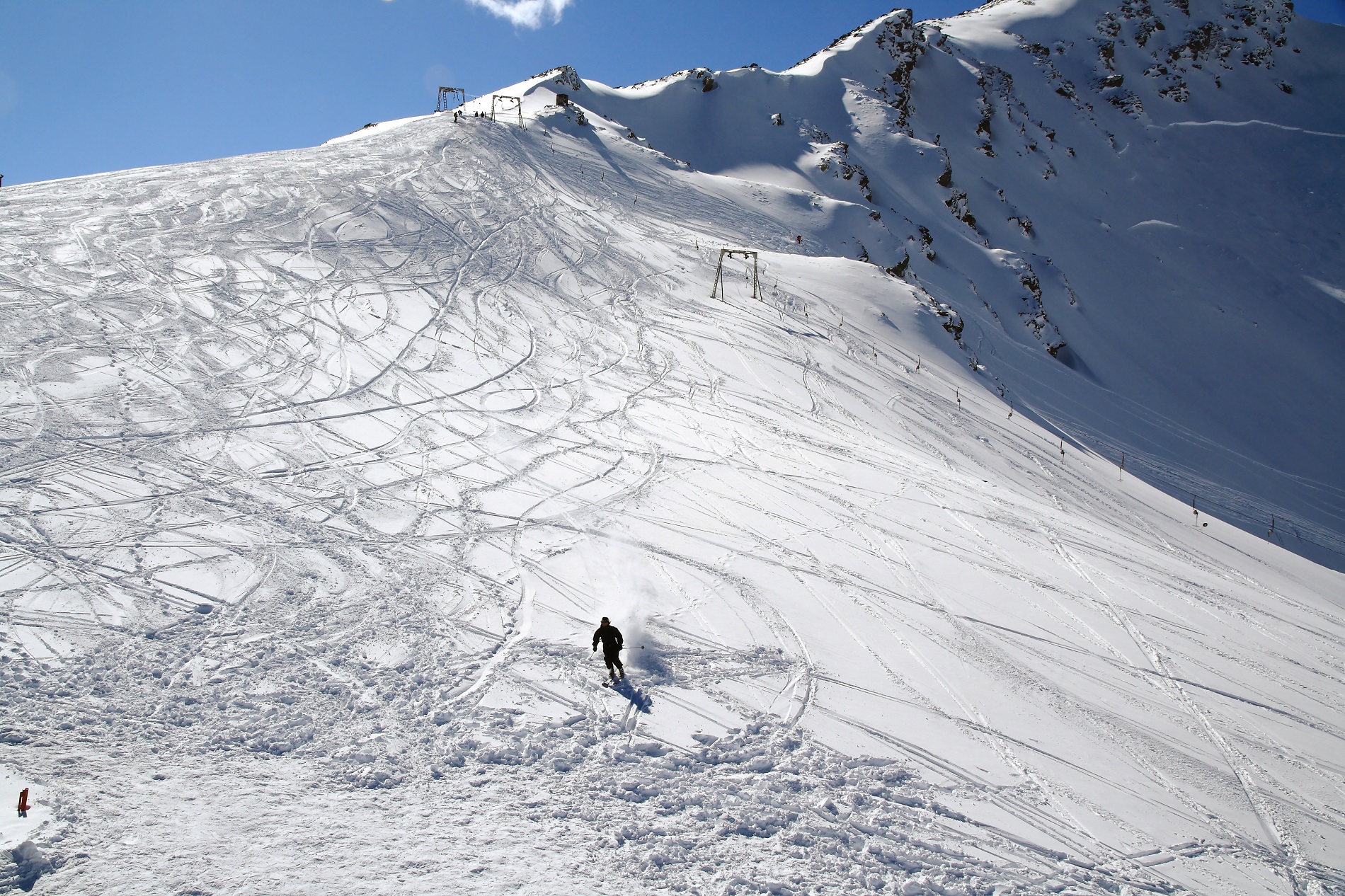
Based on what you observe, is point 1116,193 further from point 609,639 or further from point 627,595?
point 609,639

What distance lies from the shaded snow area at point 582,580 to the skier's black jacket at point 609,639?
388mm

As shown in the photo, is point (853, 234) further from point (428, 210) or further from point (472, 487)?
point (472, 487)

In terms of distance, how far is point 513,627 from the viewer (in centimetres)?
744

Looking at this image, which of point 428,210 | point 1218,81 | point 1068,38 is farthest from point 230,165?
point 1218,81

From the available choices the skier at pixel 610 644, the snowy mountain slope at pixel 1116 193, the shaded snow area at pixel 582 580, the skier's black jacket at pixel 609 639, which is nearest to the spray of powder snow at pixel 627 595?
the shaded snow area at pixel 582 580

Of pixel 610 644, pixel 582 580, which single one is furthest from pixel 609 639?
pixel 582 580

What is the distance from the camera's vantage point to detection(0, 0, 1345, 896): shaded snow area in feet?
16.8

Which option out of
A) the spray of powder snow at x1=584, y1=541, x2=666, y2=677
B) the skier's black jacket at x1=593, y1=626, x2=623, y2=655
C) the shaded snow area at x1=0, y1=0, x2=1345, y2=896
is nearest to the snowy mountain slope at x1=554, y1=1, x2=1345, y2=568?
the shaded snow area at x1=0, y1=0, x2=1345, y2=896

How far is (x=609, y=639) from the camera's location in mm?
6641

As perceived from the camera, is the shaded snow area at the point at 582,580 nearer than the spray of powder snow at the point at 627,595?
Yes

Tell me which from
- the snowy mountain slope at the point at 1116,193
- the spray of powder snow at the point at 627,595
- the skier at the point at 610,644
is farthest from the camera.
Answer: the snowy mountain slope at the point at 1116,193

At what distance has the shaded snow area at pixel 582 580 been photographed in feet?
16.8

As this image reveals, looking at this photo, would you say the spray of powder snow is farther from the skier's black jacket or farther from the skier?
the skier's black jacket

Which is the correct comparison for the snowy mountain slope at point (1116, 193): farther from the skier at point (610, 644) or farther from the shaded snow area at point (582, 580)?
the skier at point (610, 644)
